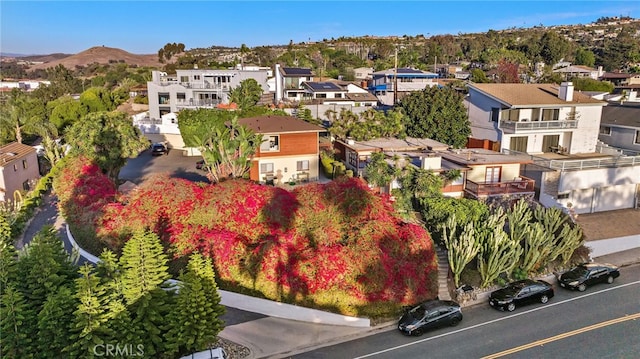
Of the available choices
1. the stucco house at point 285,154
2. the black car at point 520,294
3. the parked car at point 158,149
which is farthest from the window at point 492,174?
the parked car at point 158,149

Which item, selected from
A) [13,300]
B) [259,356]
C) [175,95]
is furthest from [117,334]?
[175,95]

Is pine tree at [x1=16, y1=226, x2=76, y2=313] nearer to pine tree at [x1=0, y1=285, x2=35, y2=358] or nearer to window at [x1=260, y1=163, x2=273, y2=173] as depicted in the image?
pine tree at [x1=0, y1=285, x2=35, y2=358]

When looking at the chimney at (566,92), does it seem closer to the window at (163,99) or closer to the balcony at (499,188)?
the balcony at (499,188)

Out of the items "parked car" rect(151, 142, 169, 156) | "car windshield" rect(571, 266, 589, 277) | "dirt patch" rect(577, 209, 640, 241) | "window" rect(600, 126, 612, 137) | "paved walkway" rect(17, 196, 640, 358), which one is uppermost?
"window" rect(600, 126, 612, 137)

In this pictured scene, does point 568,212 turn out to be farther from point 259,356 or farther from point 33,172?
point 33,172

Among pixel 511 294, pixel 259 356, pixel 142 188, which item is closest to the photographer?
→ pixel 259 356

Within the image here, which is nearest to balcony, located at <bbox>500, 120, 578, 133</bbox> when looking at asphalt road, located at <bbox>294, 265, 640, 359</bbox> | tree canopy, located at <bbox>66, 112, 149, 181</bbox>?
asphalt road, located at <bbox>294, 265, 640, 359</bbox>

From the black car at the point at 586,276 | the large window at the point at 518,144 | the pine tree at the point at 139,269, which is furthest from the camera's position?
the large window at the point at 518,144
